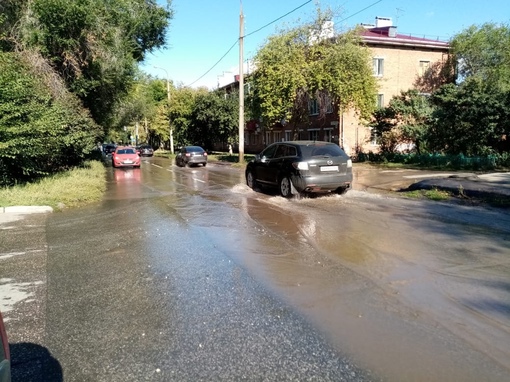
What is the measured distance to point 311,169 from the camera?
10930 mm

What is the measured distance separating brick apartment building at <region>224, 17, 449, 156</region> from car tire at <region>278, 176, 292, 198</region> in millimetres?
20133

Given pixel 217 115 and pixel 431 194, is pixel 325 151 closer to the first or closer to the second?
pixel 431 194

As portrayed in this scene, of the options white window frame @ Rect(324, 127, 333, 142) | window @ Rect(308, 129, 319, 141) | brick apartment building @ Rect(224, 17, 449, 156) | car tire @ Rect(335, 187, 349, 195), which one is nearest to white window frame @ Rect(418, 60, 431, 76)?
brick apartment building @ Rect(224, 17, 449, 156)

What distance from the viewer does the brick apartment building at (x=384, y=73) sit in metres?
32.3

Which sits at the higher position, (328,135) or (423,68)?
(423,68)

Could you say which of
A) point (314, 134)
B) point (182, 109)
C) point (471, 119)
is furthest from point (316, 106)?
point (182, 109)

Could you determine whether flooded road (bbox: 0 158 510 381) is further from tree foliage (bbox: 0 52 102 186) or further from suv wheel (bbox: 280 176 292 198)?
tree foliage (bbox: 0 52 102 186)

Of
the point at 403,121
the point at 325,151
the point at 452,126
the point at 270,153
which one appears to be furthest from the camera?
the point at 403,121

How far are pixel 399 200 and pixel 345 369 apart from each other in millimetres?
8738

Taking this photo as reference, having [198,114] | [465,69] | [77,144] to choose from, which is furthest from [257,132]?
[77,144]

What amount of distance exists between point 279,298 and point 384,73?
32500mm

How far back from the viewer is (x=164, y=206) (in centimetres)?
1097

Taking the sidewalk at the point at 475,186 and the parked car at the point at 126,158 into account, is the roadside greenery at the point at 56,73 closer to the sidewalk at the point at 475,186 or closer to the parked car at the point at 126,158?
the parked car at the point at 126,158

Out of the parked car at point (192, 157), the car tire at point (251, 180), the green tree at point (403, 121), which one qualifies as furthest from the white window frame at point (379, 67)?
the car tire at point (251, 180)
